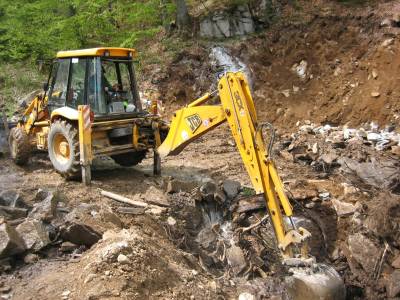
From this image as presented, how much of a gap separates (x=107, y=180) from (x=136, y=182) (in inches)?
20.4

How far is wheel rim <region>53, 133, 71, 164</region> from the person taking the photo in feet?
27.3

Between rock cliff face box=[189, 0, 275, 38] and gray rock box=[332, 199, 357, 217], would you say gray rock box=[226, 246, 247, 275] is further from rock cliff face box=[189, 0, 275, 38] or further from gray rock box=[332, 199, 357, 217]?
rock cliff face box=[189, 0, 275, 38]

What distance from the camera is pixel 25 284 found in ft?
15.1

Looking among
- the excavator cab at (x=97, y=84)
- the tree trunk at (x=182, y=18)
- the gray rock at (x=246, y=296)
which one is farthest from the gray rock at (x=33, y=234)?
the tree trunk at (x=182, y=18)

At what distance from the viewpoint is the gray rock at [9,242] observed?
4883 mm

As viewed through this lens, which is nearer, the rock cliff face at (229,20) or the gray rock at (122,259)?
the gray rock at (122,259)

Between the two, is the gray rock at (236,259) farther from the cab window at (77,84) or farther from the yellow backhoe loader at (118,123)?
the cab window at (77,84)

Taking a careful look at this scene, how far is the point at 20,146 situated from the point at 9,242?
4.63m

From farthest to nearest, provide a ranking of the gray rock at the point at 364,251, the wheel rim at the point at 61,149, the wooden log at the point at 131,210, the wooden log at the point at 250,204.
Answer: the wheel rim at the point at 61,149, the wooden log at the point at 250,204, the wooden log at the point at 131,210, the gray rock at the point at 364,251

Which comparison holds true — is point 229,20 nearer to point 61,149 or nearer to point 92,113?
point 61,149

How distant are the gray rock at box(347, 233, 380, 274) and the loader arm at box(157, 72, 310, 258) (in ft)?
4.23

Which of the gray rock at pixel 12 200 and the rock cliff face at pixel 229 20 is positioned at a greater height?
the rock cliff face at pixel 229 20

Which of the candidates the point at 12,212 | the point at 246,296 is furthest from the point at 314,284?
the point at 12,212

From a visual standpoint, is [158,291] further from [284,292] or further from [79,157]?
[79,157]
